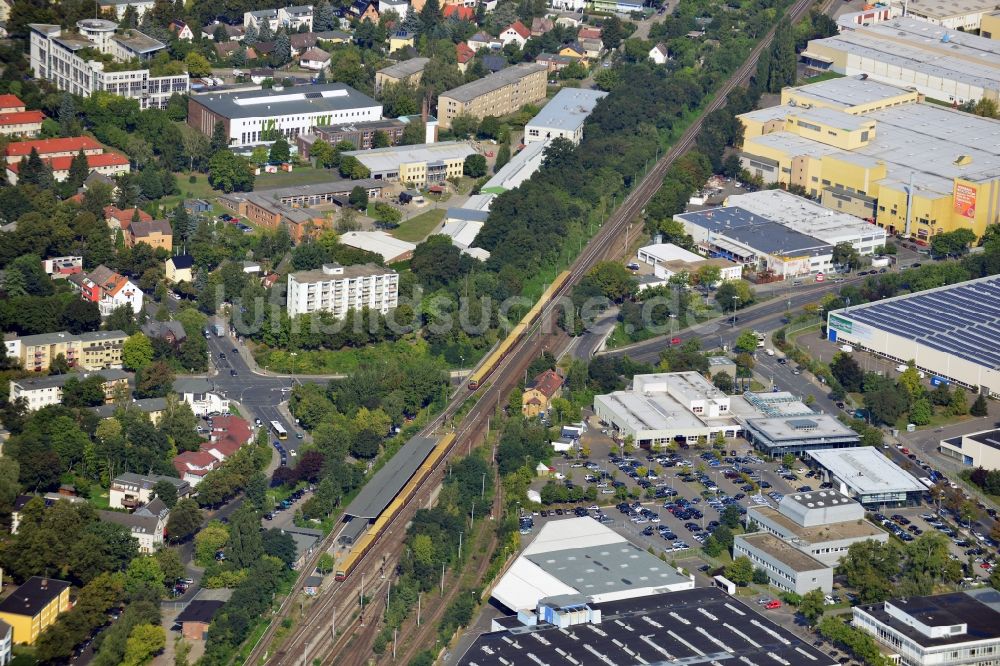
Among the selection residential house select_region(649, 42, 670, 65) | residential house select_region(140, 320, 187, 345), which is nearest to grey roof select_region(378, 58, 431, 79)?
Result: residential house select_region(649, 42, 670, 65)

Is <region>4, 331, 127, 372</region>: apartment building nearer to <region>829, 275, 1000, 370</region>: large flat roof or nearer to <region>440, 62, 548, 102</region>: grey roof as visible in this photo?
<region>829, 275, 1000, 370</region>: large flat roof

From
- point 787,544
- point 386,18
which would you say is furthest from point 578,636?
point 386,18

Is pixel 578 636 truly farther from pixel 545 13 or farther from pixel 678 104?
pixel 545 13

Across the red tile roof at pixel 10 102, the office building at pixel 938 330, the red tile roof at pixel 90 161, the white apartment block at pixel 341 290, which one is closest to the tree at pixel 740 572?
the office building at pixel 938 330

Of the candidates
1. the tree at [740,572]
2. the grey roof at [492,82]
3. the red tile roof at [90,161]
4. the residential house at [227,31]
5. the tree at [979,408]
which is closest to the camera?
the tree at [740,572]

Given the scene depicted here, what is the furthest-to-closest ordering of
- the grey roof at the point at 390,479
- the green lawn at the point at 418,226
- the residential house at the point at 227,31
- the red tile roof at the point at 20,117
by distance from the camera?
the residential house at the point at 227,31
the red tile roof at the point at 20,117
the green lawn at the point at 418,226
the grey roof at the point at 390,479

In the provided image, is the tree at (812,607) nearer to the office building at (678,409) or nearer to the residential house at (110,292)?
the office building at (678,409)
